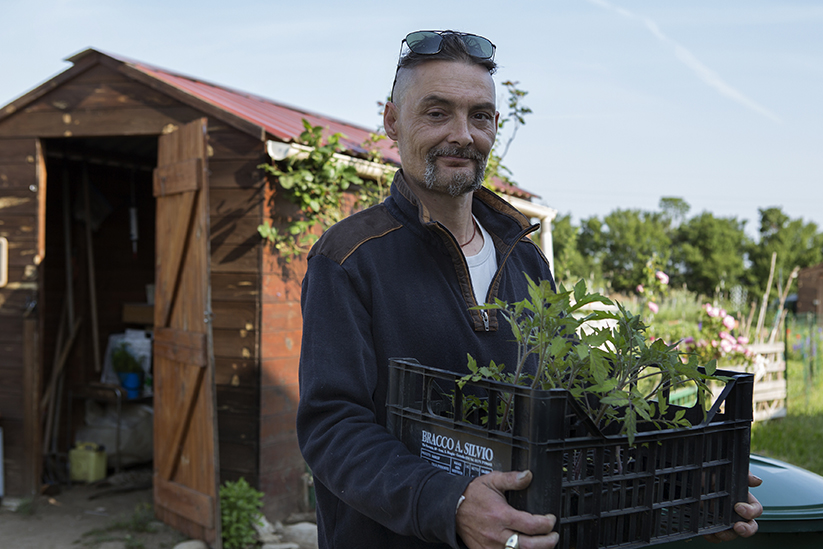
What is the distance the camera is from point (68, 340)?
6789 mm

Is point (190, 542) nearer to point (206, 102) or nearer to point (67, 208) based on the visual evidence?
point (206, 102)

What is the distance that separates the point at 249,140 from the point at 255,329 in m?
1.32

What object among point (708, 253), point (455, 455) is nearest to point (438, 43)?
point (455, 455)

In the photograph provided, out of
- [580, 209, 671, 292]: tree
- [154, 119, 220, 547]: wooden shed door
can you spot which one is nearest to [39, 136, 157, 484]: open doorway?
[154, 119, 220, 547]: wooden shed door

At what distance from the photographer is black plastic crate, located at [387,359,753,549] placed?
1167 mm

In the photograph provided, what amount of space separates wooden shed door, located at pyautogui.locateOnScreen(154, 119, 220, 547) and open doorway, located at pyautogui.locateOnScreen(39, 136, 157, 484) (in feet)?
5.70

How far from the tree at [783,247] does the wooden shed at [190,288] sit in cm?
4473

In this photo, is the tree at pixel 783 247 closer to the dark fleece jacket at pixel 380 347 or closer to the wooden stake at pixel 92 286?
the wooden stake at pixel 92 286

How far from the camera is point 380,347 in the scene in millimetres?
1617

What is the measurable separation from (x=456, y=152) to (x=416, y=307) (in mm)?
431

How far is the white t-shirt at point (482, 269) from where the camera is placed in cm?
185

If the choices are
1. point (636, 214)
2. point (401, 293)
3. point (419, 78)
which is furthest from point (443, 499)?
point (636, 214)

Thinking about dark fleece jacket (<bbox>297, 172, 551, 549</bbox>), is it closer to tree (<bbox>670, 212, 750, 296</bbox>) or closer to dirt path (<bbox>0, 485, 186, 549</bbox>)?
dirt path (<bbox>0, 485, 186, 549</bbox>)

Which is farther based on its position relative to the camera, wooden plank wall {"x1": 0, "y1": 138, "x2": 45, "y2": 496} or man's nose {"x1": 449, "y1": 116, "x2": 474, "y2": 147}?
wooden plank wall {"x1": 0, "y1": 138, "x2": 45, "y2": 496}
